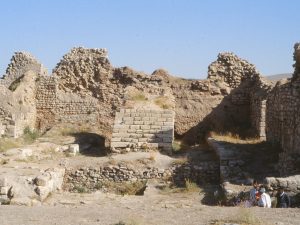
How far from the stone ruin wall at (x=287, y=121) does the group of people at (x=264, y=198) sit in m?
→ 2.08

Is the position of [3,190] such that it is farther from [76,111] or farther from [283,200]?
[76,111]

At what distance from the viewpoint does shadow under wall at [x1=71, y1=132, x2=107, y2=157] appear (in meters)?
17.6

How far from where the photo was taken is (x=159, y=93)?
22344 millimetres

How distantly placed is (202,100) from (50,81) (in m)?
6.86

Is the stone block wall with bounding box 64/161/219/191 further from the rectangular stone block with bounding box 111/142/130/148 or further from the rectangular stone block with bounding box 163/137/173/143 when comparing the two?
the rectangular stone block with bounding box 163/137/173/143

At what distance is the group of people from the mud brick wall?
598 centimetres

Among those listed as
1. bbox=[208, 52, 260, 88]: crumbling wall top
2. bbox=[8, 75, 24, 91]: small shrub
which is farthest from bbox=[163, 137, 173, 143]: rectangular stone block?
bbox=[8, 75, 24, 91]: small shrub

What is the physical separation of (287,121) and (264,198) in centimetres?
469

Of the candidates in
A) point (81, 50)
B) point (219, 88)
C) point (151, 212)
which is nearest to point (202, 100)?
point (219, 88)

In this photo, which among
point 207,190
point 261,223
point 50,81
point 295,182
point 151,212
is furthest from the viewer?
point 50,81

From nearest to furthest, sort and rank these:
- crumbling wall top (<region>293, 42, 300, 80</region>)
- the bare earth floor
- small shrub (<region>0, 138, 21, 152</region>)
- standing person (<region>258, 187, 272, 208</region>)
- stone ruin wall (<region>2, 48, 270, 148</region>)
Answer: the bare earth floor, standing person (<region>258, 187, 272, 208</region>), crumbling wall top (<region>293, 42, 300, 80</region>), small shrub (<region>0, 138, 21, 152</region>), stone ruin wall (<region>2, 48, 270, 148</region>)

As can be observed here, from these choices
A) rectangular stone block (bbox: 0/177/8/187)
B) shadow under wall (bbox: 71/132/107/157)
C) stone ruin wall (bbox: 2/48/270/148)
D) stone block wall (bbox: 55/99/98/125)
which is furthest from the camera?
stone block wall (bbox: 55/99/98/125)

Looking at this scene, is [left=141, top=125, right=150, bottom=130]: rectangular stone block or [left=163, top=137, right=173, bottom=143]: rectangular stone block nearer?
[left=163, top=137, right=173, bottom=143]: rectangular stone block

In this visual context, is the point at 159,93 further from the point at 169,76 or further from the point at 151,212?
the point at 151,212
